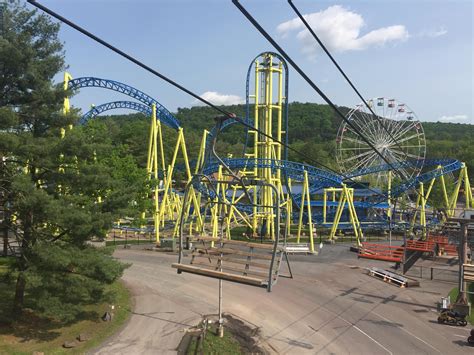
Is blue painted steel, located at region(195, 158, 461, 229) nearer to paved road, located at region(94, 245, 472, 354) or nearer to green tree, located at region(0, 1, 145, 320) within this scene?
paved road, located at region(94, 245, 472, 354)

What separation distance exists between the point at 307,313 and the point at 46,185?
9.31m

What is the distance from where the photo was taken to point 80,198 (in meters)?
11.8

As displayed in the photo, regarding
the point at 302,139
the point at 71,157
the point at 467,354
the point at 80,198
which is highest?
the point at 302,139

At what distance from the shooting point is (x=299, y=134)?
12825 centimetres

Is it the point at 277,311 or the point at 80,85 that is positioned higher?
the point at 80,85

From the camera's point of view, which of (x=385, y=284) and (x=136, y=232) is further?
(x=136, y=232)

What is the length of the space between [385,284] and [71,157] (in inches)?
585

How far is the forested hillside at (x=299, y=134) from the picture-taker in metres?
72.2

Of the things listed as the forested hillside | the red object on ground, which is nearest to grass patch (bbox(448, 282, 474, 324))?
the red object on ground

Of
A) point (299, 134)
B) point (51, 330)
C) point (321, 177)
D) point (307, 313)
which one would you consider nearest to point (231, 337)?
point (307, 313)

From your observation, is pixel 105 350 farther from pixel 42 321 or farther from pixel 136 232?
pixel 136 232

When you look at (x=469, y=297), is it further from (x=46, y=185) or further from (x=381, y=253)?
(x=46, y=185)

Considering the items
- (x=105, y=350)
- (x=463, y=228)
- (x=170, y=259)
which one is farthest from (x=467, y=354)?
(x=170, y=259)

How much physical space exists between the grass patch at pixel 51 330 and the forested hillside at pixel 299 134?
50793 millimetres
